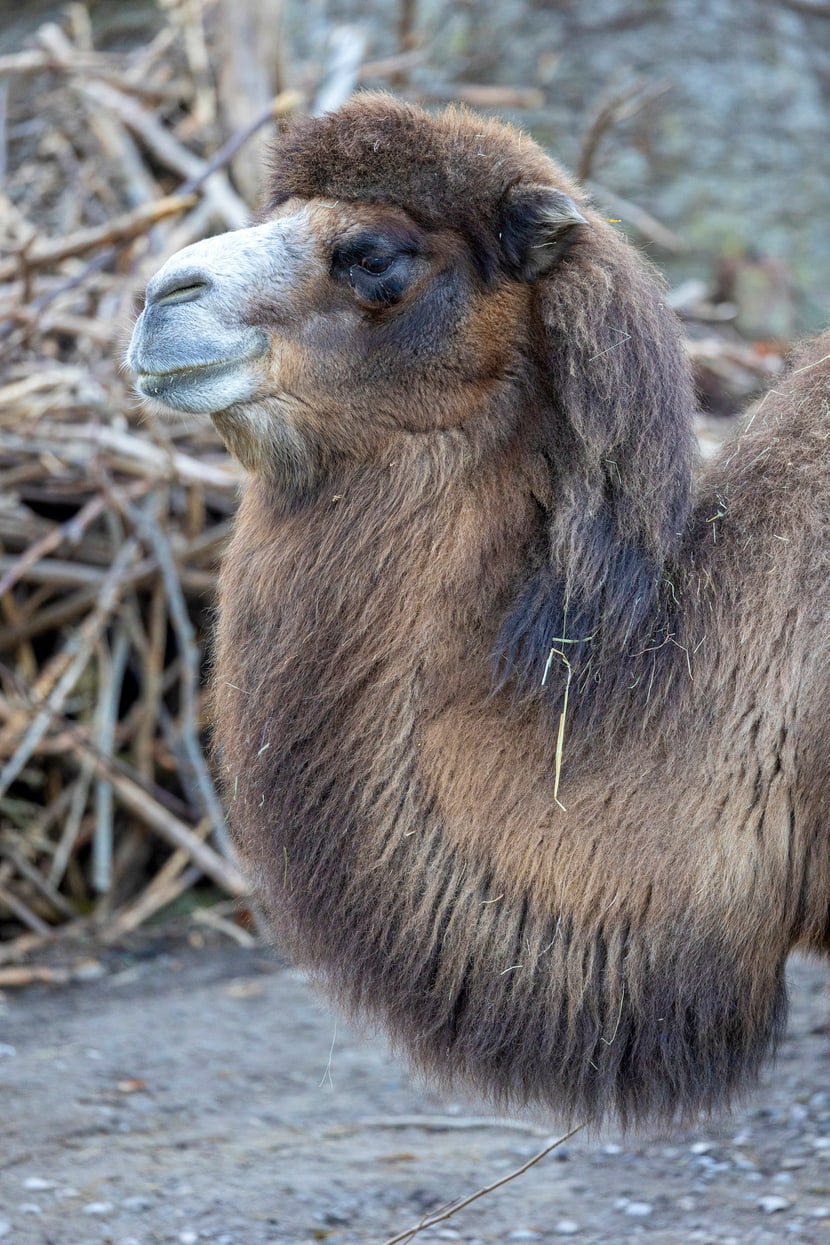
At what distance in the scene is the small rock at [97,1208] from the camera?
3.54m

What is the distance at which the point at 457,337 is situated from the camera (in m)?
2.96

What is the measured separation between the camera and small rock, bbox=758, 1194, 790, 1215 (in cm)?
358

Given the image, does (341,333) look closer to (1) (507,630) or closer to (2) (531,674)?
(1) (507,630)

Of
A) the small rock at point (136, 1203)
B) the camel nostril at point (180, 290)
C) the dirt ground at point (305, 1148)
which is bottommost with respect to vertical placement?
the dirt ground at point (305, 1148)

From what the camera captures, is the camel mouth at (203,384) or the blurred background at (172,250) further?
the blurred background at (172,250)

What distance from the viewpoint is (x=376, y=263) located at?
2.94 m

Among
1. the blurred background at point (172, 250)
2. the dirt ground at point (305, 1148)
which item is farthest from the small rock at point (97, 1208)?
the blurred background at point (172, 250)

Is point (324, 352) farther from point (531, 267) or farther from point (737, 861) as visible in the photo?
point (737, 861)

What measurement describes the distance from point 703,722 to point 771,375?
108 centimetres

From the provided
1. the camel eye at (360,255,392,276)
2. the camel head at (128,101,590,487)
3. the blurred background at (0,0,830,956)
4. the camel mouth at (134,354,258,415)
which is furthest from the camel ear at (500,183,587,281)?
the blurred background at (0,0,830,956)

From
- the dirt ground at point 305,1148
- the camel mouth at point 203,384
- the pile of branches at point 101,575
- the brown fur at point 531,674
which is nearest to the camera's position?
the brown fur at point 531,674

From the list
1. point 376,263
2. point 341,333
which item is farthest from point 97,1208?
point 376,263

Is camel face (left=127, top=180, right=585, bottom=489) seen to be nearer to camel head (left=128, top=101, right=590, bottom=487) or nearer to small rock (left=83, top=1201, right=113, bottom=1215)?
camel head (left=128, top=101, right=590, bottom=487)

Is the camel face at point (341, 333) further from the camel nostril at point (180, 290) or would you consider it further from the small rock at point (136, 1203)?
the small rock at point (136, 1203)
